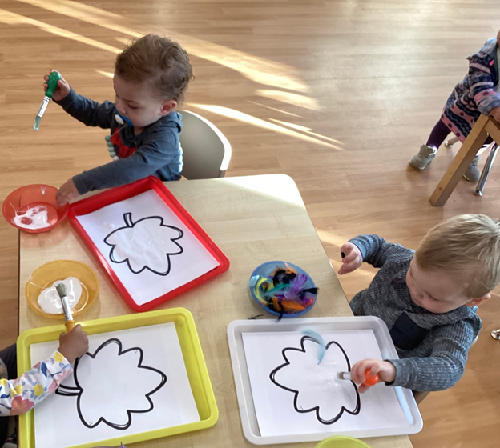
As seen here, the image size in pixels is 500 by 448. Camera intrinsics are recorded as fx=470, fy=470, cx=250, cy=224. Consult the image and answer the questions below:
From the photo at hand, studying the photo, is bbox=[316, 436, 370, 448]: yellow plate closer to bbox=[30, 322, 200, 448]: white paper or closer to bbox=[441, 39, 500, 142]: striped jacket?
bbox=[30, 322, 200, 448]: white paper

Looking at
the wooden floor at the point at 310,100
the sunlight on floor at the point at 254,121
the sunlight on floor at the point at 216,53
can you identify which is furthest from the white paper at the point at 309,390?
the sunlight on floor at the point at 216,53

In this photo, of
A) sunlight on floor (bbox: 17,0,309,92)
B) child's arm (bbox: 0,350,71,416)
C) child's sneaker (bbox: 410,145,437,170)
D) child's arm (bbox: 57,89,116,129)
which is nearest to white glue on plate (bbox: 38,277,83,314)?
child's arm (bbox: 0,350,71,416)

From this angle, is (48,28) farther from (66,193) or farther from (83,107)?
(66,193)

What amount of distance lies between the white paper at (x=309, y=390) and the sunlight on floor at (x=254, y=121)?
5.10ft

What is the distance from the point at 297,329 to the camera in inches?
34.5

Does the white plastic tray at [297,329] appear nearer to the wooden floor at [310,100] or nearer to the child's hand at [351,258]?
the child's hand at [351,258]

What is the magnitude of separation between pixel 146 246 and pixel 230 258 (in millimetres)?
170

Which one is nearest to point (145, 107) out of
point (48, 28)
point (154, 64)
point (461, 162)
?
point (154, 64)

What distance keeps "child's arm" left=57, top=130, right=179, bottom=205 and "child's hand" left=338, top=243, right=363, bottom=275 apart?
1.58 feet

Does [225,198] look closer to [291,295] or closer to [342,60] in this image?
[291,295]

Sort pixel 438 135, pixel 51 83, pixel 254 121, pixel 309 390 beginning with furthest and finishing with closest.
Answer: pixel 254 121 < pixel 438 135 < pixel 51 83 < pixel 309 390

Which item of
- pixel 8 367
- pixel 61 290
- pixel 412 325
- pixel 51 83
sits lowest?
pixel 8 367

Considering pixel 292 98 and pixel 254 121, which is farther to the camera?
pixel 292 98

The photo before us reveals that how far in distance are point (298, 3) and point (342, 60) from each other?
684 mm
